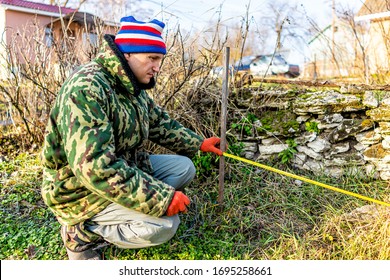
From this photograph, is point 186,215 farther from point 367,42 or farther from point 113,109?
point 367,42

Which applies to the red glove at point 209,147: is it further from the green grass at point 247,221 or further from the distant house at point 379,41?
the distant house at point 379,41

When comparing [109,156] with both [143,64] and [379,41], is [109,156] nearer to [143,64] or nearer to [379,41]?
[143,64]

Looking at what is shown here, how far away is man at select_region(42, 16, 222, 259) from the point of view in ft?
7.76

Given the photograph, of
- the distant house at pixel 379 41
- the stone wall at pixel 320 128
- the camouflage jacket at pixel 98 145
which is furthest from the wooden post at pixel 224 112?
the distant house at pixel 379 41

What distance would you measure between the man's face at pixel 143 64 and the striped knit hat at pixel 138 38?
35 mm

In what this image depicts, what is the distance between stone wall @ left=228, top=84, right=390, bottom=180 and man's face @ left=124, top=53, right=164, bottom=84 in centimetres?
170

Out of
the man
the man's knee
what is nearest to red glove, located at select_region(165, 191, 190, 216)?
the man

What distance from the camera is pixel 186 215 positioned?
3596mm

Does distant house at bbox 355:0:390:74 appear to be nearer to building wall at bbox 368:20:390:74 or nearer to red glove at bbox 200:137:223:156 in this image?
building wall at bbox 368:20:390:74

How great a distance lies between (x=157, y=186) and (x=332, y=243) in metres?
1.52

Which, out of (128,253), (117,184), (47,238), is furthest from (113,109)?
(47,238)

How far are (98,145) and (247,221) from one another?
163 cm

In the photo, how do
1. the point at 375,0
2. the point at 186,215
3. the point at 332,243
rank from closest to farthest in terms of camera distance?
the point at 332,243
the point at 186,215
the point at 375,0
